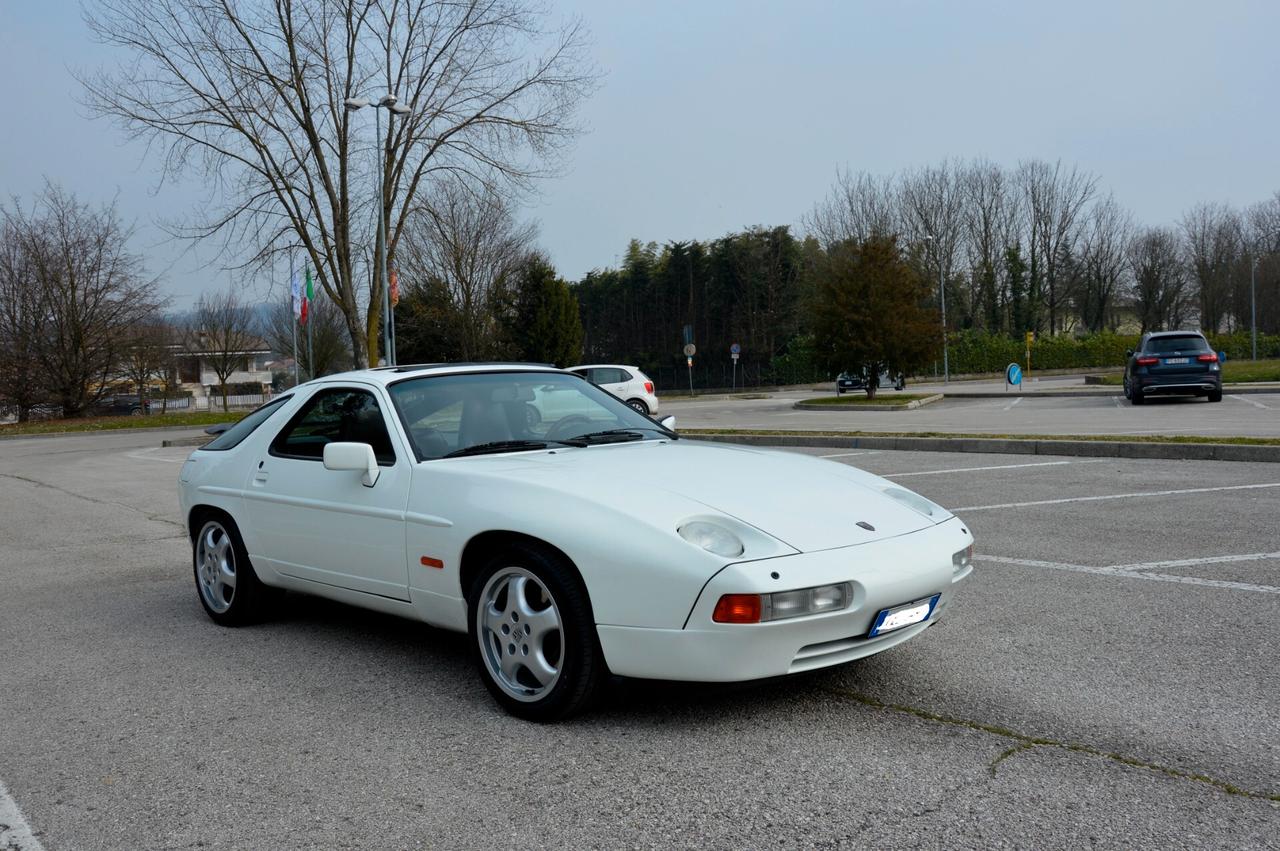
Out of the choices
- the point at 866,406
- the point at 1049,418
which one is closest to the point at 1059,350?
the point at 866,406

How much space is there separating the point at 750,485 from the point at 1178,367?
21.7 meters

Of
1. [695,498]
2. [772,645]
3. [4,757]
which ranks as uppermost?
[695,498]

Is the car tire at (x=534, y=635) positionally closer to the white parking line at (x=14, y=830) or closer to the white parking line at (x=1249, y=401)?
the white parking line at (x=14, y=830)

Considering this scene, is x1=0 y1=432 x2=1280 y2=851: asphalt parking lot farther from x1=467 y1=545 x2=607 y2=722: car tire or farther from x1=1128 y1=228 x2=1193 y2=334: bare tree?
x1=1128 y1=228 x2=1193 y2=334: bare tree

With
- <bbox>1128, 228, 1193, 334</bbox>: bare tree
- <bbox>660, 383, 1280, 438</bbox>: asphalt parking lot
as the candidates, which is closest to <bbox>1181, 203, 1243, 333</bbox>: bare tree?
<bbox>1128, 228, 1193, 334</bbox>: bare tree

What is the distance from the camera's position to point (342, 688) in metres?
4.29

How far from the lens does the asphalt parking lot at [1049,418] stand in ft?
53.3

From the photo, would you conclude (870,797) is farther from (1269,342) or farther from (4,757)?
(1269,342)

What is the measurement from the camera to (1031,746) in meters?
3.30

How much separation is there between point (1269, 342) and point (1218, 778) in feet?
215

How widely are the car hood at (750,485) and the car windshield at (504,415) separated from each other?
6.9 inches

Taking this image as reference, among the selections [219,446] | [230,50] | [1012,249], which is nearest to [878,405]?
[230,50]

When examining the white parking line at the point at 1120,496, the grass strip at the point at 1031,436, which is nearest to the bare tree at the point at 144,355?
the grass strip at the point at 1031,436

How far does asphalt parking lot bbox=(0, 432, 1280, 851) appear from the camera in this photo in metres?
2.86
